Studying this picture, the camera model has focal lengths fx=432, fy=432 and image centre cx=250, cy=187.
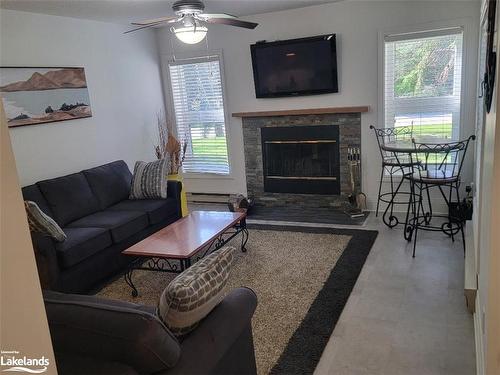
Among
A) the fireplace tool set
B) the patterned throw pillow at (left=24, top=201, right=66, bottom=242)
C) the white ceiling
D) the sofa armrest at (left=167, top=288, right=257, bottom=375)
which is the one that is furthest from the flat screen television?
the sofa armrest at (left=167, top=288, right=257, bottom=375)

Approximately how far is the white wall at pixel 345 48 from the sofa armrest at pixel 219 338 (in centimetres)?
354

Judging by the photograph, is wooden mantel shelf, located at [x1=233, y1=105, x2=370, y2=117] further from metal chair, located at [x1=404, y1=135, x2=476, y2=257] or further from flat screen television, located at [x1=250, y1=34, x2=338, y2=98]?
metal chair, located at [x1=404, y1=135, x2=476, y2=257]

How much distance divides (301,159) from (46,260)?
3298 mm

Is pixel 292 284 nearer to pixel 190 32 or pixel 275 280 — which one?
pixel 275 280

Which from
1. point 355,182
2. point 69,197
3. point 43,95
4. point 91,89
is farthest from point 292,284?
point 91,89

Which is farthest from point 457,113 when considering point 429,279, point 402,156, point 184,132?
point 184,132

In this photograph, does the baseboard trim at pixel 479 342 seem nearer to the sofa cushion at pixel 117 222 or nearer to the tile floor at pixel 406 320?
the tile floor at pixel 406 320

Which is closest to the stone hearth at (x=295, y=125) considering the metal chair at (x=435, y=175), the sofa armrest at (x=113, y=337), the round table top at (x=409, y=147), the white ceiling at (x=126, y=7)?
the metal chair at (x=435, y=175)

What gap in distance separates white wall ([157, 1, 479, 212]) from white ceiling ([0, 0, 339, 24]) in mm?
230

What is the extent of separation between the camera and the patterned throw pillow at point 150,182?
15.3 feet

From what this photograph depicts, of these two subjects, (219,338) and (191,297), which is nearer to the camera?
(191,297)

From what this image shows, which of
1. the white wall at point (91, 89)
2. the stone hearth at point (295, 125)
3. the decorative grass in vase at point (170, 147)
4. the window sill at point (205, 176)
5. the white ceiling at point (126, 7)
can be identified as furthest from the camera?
the window sill at point (205, 176)

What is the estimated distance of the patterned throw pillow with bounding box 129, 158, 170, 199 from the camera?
4.66m

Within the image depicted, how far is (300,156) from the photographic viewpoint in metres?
5.50
